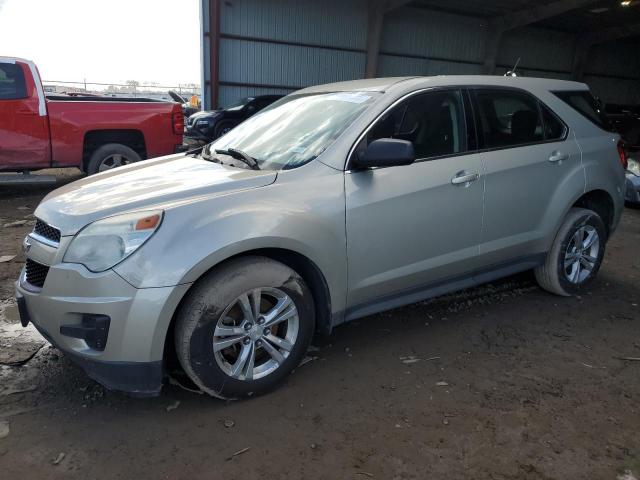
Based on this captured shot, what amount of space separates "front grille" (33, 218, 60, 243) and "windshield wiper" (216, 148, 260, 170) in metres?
1.11

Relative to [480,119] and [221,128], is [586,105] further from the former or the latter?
[221,128]

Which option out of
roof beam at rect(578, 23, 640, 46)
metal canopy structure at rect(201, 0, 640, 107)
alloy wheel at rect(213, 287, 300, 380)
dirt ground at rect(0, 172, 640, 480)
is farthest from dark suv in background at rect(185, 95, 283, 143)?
roof beam at rect(578, 23, 640, 46)

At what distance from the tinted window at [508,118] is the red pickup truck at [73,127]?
19.5 feet

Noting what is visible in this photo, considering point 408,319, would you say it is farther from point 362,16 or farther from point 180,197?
point 362,16

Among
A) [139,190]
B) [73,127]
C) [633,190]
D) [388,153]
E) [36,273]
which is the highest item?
[388,153]

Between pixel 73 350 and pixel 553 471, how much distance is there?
2269 millimetres

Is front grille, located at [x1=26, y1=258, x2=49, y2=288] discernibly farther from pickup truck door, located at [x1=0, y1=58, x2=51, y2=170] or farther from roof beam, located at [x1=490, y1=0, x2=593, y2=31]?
roof beam, located at [x1=490, y1=0, x2=593, y2=31]

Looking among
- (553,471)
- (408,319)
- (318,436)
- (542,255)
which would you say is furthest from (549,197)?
(318,436)

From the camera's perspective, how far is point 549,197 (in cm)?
381

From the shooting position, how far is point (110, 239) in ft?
7.94

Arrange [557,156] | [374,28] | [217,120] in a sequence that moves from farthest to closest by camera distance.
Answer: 1. [374,28]
2. [217,120]
3. [557,156]

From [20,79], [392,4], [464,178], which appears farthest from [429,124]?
[392,4]

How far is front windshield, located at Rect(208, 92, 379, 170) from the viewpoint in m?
3.05

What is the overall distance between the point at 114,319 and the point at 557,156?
10.6ft
